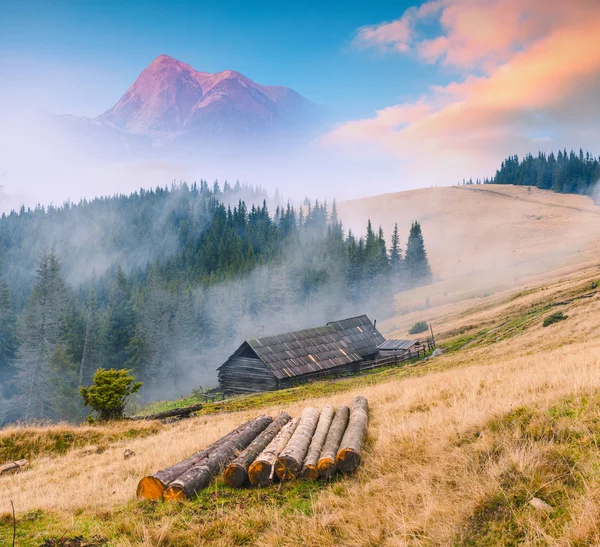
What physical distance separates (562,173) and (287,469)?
202245 mm

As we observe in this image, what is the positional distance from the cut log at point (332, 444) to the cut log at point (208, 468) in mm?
2296

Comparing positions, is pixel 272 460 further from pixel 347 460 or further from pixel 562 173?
pixel 562 173

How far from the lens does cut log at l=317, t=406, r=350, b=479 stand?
7863 millimetres

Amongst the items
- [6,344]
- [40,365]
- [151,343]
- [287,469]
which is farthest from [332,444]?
[6,344]

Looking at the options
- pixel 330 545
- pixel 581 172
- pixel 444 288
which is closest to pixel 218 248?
pixel 444 288

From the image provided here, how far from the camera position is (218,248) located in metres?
126

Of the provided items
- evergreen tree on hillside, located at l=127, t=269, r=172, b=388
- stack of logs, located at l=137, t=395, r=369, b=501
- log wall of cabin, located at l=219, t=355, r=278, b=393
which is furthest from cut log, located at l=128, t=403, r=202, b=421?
evergreen tree on hillside, located at l=127, t=269, r=172, b=388

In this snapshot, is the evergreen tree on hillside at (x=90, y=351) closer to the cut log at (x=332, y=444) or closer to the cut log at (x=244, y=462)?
the cut log at (x=244, y=462)

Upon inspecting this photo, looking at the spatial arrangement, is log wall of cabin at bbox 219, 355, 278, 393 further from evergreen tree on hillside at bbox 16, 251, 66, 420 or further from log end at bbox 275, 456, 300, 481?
log end at bbox 275, 456, 300, 481

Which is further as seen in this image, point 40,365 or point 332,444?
point 40,365

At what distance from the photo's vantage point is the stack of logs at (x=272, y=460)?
7.93 m

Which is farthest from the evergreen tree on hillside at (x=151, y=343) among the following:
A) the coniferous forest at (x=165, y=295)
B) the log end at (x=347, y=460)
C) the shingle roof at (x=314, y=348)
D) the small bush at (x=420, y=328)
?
the log end at (x=347, y=460)

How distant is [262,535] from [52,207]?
8926 inches

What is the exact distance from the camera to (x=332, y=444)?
8.70 meters
